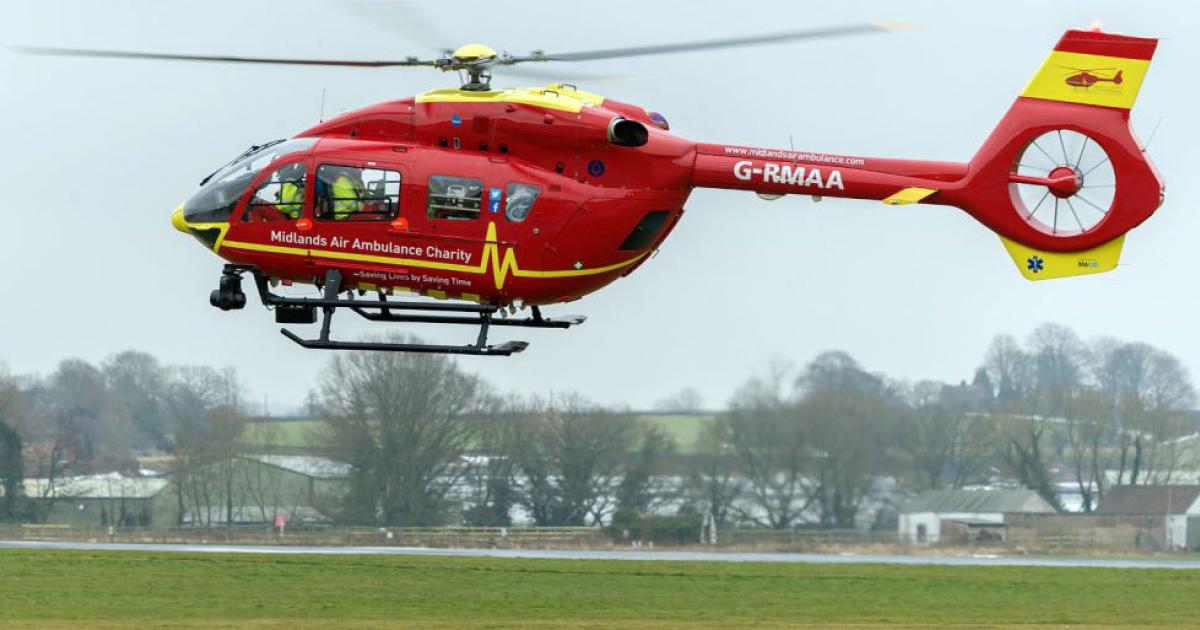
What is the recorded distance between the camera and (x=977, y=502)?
55.4 meters

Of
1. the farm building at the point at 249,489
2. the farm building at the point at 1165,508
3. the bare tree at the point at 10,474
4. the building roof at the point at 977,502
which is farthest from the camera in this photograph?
the farm building at the point at 1165,508

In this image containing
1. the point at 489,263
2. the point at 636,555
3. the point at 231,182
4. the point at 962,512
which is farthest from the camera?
the point at 962,512

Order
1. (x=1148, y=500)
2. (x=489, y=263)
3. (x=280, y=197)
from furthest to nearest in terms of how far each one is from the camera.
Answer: (x=1148, y=500) < (x=280, y=197) < (x=489, y=263)

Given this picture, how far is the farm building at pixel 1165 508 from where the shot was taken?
5856 centimetres

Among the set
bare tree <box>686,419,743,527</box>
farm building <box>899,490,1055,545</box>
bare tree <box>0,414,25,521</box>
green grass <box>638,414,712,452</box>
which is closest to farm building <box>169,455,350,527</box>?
bare tree <box>0,414,25,521</box>

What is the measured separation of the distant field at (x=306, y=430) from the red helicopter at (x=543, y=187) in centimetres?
3127

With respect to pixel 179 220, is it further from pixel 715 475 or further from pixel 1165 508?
pixel 1165 508

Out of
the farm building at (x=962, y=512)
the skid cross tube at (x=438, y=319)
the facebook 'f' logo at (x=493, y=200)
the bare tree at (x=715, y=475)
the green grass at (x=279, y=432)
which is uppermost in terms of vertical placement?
the facebook 'f' logo at (x=493, y=200)

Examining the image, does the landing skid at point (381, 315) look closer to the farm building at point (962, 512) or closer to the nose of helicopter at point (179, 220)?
the nose of helicopter at point (179, 220)

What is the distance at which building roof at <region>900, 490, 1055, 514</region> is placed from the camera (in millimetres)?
52625

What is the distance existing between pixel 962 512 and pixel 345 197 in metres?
36.8

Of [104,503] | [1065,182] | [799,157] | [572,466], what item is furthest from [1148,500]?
[799,157]

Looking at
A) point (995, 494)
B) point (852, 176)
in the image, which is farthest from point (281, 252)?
point (995, 494)

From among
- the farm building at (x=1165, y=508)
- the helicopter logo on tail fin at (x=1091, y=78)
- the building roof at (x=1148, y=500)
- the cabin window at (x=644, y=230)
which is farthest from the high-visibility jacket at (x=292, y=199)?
the building roof at (x=1148, y=500)
